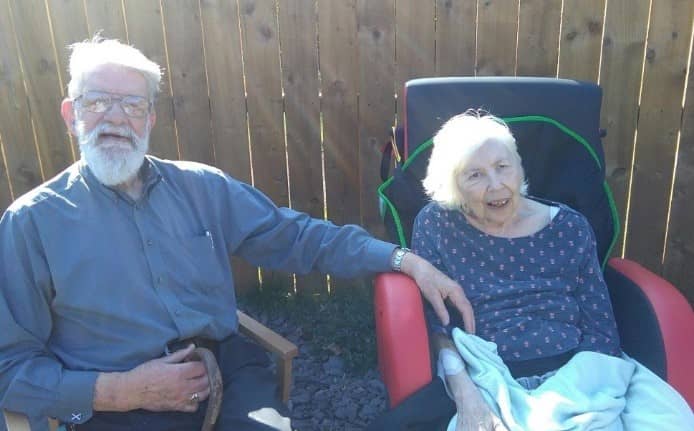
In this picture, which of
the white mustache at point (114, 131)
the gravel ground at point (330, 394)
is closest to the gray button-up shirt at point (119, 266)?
the white mustache at point (114, 131)

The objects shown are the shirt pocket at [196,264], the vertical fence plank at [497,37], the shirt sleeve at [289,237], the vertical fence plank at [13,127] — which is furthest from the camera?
the vertical fence plank at [13,127]

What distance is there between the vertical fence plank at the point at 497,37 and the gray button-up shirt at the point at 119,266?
128cm

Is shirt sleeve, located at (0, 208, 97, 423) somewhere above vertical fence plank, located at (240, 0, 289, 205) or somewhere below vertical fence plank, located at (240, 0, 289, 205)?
below

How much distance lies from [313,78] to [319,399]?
→ 5.26ft

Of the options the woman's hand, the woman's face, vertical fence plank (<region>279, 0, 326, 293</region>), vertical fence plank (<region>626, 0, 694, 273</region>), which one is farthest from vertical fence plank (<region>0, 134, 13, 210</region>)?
vertical fence plank (<region>626, 0, 694, 273</region>)

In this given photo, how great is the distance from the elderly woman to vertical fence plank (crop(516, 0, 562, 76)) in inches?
Result: 35.8

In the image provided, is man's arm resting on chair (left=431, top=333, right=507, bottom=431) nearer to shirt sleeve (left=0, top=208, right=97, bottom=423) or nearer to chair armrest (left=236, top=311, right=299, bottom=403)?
chair armrest (left=236, top=311, right=299, bottom=403)

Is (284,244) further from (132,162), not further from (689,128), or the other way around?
(689,128)

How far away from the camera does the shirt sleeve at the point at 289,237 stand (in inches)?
84.0

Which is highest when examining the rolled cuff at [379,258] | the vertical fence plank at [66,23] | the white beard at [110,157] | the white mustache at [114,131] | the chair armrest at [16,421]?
the vertical fence plank at [66,23]

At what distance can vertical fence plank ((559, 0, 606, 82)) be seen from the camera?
2789 millimetres

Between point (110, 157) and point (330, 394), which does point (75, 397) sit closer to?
point (110, 157)

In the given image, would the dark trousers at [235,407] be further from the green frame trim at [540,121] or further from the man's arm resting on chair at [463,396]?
the green frame trim at [540,121]

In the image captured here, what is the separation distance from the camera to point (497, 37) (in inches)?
112
